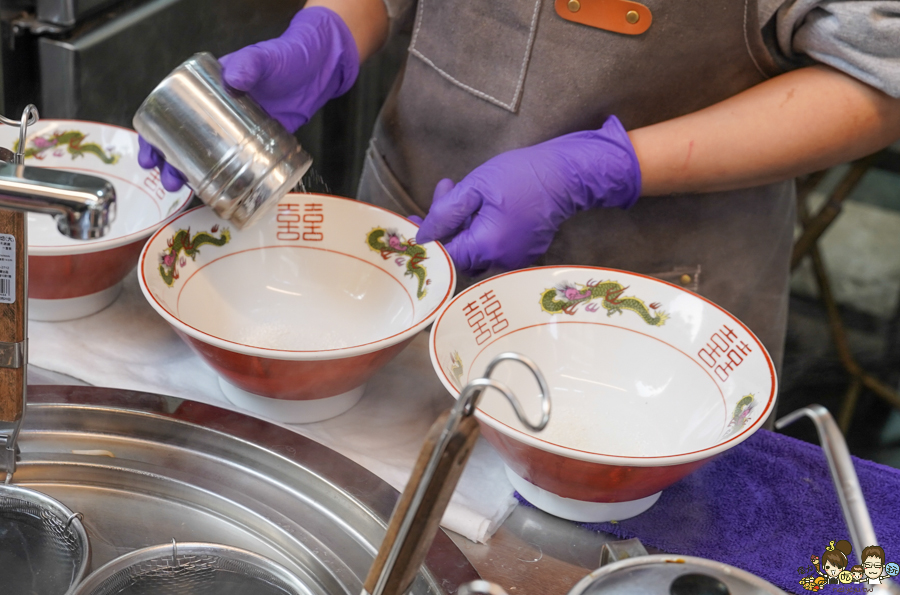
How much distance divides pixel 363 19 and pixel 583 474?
661 mm

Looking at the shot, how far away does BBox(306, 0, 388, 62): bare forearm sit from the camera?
0.96m

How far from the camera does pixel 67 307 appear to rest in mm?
773

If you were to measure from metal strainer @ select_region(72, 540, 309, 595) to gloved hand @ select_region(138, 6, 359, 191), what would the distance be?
421 millimetres

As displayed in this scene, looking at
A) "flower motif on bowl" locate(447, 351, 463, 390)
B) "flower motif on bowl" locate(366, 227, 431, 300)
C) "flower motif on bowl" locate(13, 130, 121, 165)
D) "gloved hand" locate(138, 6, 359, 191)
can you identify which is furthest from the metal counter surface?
"flower motif on bowl" locate(13, 130, 121, 165)

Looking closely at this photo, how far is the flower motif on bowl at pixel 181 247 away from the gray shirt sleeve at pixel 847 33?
600mm

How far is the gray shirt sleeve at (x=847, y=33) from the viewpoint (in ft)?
2.39

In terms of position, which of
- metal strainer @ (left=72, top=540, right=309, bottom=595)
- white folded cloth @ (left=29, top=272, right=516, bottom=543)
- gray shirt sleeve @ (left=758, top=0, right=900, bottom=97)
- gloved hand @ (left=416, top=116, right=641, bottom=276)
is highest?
gray shirt sleeve @ (left=758, top=0, right=900, bottom=97)

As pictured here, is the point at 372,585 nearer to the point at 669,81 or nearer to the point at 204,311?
the point at 204,311

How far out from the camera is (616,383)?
2.43 ft

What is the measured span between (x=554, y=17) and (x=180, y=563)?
0.64m

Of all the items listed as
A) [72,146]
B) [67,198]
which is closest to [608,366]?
[67,198]

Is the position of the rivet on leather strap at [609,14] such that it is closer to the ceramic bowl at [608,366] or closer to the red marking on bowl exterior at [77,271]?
the ceramic bowl at [608,366]

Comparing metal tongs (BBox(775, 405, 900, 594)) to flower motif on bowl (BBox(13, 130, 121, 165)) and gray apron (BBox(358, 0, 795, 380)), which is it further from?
flower motif on bowl (BBox(13, 130, 121, 165))

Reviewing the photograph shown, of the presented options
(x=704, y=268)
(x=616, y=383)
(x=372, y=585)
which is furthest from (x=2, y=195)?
(x=704, y=268)
